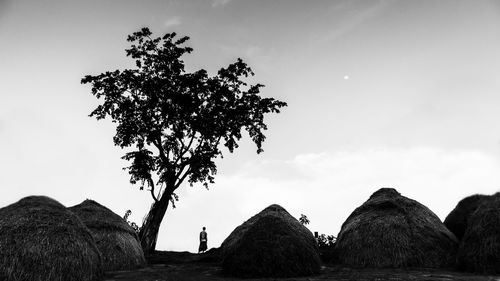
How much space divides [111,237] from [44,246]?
14.0 feet

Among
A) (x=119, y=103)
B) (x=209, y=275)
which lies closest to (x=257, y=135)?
(x=119, y=103)

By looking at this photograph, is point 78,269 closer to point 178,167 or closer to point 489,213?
point 489,213

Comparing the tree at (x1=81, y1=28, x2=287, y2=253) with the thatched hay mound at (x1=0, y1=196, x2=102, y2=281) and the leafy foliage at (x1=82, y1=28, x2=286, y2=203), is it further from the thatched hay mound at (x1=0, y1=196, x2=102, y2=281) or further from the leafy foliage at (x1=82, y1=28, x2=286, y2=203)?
the thatched hay mound at (x1=0, y1=196, x2=102, y2=281)

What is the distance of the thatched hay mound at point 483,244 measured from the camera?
29.7ft

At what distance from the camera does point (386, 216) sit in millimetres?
12250

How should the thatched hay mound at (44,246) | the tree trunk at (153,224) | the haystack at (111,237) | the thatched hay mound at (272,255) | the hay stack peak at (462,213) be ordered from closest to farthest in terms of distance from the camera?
the thatched hay mound at (44,246) < the thatched hay mound at (272,255) < the haystack at (111,237) < the hay stack peak at (462,213) < the tree trunk at (153,224)

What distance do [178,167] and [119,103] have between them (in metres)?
5.08

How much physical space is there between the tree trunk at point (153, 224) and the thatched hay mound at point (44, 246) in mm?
10763

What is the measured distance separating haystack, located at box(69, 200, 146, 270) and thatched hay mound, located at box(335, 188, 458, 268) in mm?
6790

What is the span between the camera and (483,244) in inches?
368

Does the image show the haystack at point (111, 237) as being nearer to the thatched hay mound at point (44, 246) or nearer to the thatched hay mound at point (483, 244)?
the thatched hay mound at point (44, 246)

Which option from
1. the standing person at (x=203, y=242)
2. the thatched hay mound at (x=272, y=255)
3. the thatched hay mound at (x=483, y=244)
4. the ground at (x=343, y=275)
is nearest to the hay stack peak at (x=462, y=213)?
the thatched hay mound at (x=483, y=244)

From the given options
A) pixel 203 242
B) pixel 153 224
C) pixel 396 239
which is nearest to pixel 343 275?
pixel 396 239

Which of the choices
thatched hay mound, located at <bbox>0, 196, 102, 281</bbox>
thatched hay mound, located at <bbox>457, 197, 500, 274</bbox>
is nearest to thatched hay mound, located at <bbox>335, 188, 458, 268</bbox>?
thatched hay mound, located at <bbox>457, 197, 500, 274</bbox>
